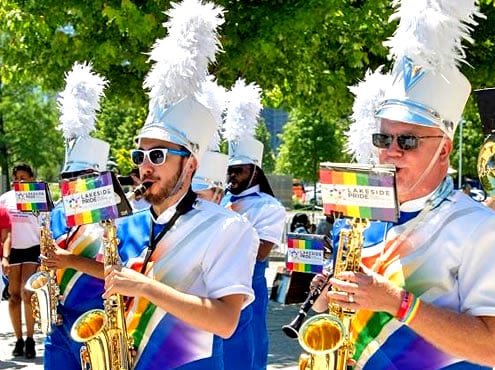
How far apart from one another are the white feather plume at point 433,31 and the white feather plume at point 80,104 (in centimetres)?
365

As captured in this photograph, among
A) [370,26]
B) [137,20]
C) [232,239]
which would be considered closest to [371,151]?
[232,239]

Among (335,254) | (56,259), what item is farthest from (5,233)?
(335,254)

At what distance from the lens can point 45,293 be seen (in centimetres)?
497

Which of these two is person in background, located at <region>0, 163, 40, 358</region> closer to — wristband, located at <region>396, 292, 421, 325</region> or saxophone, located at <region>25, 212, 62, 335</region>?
saxophone, located at <region>25, 212, 62, 335</region>

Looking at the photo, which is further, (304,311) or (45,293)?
(45,293)

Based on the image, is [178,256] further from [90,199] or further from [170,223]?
[90,199]

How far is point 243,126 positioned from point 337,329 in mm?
5280

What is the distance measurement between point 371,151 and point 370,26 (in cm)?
570

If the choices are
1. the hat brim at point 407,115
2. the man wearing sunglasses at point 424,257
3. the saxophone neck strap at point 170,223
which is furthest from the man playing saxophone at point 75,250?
the hat brim at point 407,115

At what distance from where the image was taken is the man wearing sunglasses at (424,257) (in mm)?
2541

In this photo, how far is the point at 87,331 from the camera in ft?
11.3

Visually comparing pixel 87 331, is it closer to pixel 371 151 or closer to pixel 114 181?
pixel 114 181

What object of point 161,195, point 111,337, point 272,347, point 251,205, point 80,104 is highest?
point 80,104

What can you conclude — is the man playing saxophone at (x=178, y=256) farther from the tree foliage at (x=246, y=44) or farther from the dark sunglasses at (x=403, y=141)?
the tree foliage at (x=246, y=44)
